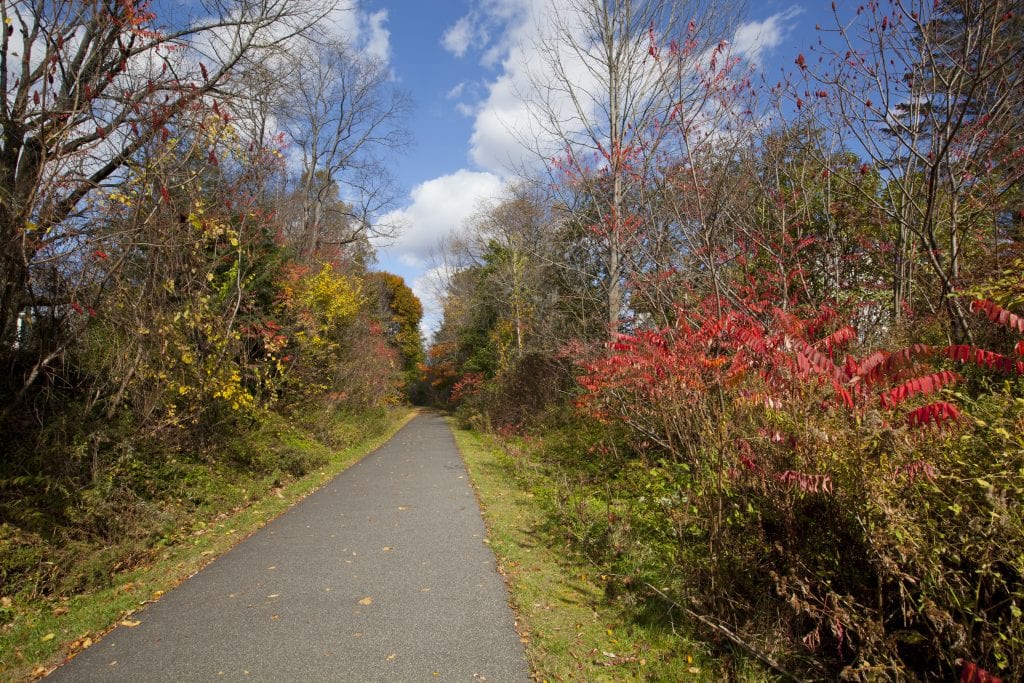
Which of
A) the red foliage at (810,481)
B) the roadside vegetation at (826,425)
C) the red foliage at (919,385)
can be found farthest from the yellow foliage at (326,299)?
the red foliage at (919,385)

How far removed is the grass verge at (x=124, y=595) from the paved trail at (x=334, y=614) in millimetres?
195

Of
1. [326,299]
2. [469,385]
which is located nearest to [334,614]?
[326,299]

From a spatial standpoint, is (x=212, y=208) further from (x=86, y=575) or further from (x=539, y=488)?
(x=539, y=488)

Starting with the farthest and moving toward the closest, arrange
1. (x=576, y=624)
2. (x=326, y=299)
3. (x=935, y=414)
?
(x=326, y=299)
(x=576, y=624)
(x=935, y=414)

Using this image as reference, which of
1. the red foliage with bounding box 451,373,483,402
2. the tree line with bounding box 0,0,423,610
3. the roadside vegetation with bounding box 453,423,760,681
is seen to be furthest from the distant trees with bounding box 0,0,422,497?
the red foliage with bounding box 451,373,483,402

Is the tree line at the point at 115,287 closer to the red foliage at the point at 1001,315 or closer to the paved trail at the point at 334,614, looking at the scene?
the paved trail at the point at 334,614

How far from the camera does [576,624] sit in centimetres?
439

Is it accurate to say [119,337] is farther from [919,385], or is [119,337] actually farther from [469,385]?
[469,385]

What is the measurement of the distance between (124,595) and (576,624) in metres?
4.33

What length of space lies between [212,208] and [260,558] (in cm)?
568

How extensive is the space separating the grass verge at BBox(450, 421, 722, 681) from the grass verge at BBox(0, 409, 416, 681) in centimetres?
339

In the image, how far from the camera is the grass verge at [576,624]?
3.62 metres

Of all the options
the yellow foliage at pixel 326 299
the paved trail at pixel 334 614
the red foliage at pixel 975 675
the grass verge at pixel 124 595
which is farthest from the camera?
the yellow foliage at pixel 326 299

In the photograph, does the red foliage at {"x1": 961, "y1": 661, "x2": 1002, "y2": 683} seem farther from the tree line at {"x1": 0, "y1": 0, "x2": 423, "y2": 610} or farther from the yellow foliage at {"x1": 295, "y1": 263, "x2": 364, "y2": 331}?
the yellow foliage at {"x1": 295, "y1": 263, "x2": 364, "y2": 331}
